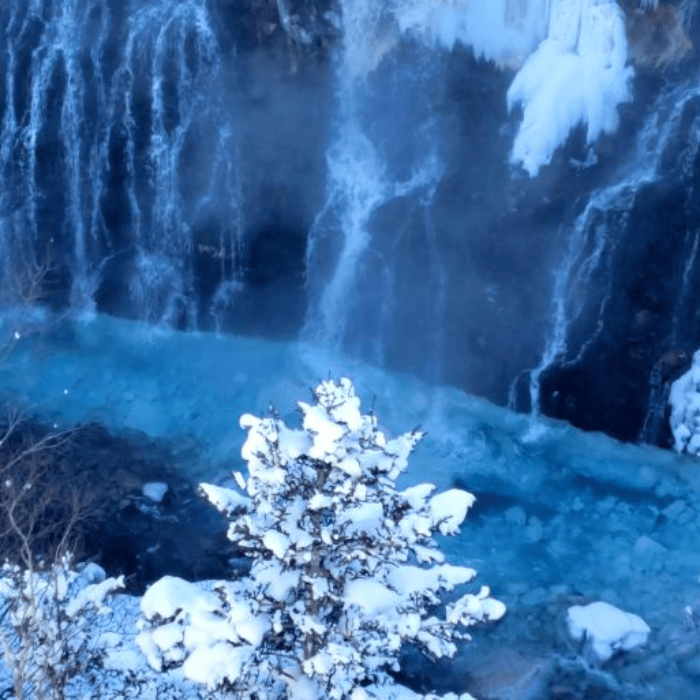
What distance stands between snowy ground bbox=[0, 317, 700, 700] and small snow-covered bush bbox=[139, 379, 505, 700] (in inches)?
186

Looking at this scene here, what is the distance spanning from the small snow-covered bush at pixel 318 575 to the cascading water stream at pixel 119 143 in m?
12.1

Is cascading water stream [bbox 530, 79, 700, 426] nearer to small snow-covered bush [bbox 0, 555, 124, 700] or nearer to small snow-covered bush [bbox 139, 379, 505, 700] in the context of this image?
small snow-covered bush [bbox 0, 555, 124, 700]

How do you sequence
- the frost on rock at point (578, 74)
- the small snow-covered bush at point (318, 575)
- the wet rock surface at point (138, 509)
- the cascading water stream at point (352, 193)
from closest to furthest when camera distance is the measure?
the small snow-covered bush at point (318, 575)
the wet rock surface at point (138, 509)
the frost on rock at point (578, 74)
the cascading water stream at point (352, 193)

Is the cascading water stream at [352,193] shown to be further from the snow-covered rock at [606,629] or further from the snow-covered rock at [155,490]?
the snow-covered rock at [606,629]

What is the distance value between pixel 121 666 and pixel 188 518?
15.7 ft

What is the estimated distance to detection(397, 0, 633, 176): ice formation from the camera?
589 inches

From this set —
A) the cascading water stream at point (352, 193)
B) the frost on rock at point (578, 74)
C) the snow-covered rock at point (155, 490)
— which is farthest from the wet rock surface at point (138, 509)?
the frost on rock at point (578, 74)

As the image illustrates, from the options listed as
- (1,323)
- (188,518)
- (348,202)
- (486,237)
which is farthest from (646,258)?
(1,323)

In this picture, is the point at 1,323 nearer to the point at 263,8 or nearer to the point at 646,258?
the point at 263,8

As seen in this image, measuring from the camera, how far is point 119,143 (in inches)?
704

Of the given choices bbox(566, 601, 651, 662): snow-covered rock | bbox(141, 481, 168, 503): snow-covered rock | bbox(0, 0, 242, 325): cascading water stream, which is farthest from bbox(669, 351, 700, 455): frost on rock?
bbox(0, 0, 242, 325): cascading water stream

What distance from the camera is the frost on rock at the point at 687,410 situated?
14648mm

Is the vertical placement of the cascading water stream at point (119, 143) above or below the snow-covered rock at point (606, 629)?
above

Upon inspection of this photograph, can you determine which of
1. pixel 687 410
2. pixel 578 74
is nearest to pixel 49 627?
pixel 687 410
